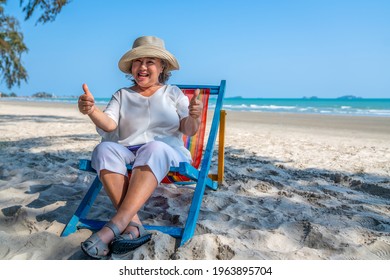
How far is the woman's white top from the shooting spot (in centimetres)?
283

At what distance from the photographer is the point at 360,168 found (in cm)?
479

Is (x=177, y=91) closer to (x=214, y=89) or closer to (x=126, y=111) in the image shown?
(x=126, y=111)

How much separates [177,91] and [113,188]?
92 centimetres

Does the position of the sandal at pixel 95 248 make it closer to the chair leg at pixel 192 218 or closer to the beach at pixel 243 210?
the beach at pixel 243 210

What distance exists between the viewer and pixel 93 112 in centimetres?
256

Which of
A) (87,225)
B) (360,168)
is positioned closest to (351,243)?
(87,225)

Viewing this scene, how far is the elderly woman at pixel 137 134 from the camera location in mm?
2293

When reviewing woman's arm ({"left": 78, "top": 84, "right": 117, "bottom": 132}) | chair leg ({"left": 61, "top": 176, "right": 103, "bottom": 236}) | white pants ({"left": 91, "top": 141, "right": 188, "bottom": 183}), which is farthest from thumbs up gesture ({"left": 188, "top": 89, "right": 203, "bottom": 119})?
chair leg ({"left": 61, "top": 176, "right": 103, "bottom": 236})

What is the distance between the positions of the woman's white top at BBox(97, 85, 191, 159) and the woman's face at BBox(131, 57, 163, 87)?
0.32 ft

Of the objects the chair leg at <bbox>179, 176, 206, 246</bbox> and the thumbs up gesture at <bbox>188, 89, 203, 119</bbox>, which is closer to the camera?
the chair leg at <bbox>179, 176, 206, 246</bbox>

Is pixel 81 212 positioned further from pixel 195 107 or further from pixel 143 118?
pixel 195 107

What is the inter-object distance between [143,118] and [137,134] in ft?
0.39

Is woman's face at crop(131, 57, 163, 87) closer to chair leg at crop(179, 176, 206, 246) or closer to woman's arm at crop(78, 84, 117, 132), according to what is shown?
woman's arm at crop(78, 84, 117, 132)

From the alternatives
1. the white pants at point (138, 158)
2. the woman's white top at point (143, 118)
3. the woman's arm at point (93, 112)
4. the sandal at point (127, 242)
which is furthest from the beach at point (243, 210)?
the woman's arm at point (93, 112)
